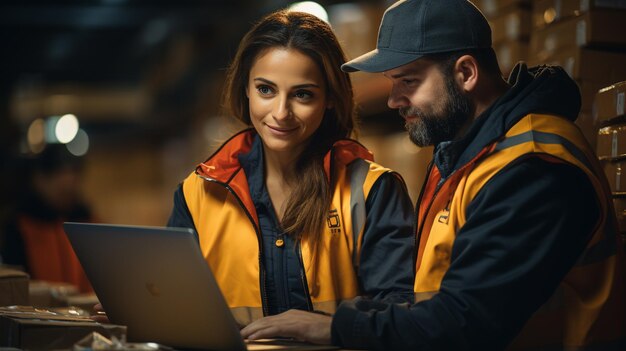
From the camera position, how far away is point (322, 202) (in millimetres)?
2449

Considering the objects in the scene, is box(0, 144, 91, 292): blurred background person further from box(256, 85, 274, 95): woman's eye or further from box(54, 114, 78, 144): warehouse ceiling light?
box(54, 114, 78, 144): warehouse ceiling light

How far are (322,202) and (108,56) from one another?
1020cm

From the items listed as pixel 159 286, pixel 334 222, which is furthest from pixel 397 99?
pixel 159 286

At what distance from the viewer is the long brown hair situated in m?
2.44

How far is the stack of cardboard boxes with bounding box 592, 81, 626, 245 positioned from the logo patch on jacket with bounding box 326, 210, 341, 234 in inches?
31.7

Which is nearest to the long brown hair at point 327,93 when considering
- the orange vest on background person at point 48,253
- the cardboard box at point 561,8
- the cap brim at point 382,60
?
the cap brim at point 382,60

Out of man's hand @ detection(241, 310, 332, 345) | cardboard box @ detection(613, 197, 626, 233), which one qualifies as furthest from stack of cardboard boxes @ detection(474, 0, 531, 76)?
man's hand @ detection(241, 310, 332, 345)

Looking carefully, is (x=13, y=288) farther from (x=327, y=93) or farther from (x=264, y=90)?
(x=327, y=93)

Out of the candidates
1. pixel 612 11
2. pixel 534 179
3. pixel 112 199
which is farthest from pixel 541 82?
pixel 112 199

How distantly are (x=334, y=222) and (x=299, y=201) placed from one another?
0.40ft

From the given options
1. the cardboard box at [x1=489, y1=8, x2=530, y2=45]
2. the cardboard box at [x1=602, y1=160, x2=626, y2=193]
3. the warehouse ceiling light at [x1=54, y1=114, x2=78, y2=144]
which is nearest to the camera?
the cardboard box at [x1=602, y1=160, x2=626, y2=193]

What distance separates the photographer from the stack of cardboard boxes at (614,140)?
8.08ft

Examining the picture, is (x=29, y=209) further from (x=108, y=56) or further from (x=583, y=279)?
(x=108, y=56)

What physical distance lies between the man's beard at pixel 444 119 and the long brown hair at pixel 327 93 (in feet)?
1.25
